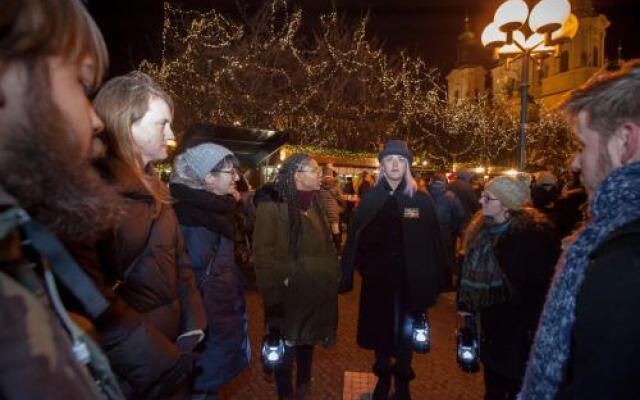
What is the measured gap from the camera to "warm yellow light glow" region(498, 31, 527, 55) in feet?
23.5

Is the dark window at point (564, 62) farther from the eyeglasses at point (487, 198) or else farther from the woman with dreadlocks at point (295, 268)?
the woman with dreadlocks at point (295, 268)

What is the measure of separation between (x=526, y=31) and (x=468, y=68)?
61982 mm

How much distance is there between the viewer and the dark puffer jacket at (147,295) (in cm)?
143

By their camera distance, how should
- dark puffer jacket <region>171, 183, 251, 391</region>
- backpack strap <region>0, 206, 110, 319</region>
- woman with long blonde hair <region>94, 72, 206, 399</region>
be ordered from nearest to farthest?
backpack strap <region>0, 206, 110, 319</region>
woman with long blonde hair <region>94, 72, 206, 399</region>
dark puffer jacket <region>171, 183, 251, 391</region>

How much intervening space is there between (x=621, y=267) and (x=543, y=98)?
57.4 metres

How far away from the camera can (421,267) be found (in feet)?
12.8

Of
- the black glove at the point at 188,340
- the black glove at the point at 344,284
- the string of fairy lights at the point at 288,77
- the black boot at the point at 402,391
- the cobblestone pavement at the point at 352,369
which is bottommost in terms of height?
the cobblestone pavement at the point at 352,369

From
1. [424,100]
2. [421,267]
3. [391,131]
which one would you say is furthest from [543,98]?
[421,267]

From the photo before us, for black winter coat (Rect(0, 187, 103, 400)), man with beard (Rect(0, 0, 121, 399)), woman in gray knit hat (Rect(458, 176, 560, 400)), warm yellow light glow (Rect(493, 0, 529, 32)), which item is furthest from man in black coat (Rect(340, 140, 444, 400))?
warm yellow light glow (Rect(493, 0, 529, 32))

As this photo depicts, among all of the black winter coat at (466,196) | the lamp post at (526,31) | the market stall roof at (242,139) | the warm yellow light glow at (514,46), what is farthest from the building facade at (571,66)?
the lamp post at (526,31)

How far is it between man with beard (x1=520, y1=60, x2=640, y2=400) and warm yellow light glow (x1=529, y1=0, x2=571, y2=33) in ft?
18.3

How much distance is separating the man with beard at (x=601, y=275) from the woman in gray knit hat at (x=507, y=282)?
1.65 metres

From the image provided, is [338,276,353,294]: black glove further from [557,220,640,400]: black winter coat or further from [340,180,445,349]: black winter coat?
[557,220,640,400]: black winter coat

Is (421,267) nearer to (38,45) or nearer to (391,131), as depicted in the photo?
(38,45)
